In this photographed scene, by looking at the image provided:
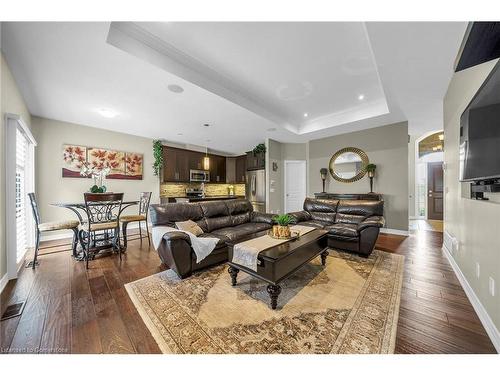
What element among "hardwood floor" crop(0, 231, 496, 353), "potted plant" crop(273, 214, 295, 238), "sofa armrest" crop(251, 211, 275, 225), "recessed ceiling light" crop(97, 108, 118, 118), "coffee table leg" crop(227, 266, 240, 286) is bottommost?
"hardwood floor" crop(0, 231, 496, 353)

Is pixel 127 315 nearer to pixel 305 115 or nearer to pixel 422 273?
pixel 422 273

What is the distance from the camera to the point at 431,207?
6898 millimetres

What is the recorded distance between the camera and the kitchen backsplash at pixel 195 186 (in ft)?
20.9

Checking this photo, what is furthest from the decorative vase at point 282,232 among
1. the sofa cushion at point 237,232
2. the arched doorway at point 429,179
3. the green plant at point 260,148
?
the arched doorway at point 429,179

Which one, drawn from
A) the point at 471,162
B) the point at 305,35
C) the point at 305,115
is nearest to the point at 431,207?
the point at 305,115

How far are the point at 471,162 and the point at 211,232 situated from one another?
128 inches

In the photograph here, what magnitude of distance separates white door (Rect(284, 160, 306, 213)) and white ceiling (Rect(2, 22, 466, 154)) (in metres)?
2.39

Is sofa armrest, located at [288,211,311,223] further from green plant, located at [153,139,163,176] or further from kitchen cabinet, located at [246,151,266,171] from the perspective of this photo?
green plant, located at [153,139,163,176]

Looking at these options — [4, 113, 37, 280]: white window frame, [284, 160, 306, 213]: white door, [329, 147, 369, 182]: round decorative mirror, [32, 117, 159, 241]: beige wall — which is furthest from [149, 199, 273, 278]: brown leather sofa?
[32, 117, 159, 241]: beige wall

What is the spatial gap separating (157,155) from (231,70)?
394cm

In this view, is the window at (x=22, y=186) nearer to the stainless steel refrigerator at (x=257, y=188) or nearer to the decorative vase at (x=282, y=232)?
the decorative vase at (x=282, y=232)

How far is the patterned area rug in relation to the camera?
139cm

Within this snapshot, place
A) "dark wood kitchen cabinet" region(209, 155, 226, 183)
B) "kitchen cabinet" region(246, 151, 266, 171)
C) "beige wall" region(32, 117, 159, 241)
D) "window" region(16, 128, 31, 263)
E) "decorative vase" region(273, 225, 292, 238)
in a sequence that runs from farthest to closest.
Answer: "dark wood kitchen cabinet" region(209, 155, 226, 183)
"kitchen cabinet" region(246, 151, 266, 171)
"beige wall" region(32, 117, 159, 241)
"window" region(16, 128, 31, 263)
"decorative vase" region(273, 225, 292, 238)

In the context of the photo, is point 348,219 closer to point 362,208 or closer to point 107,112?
point 362,208
